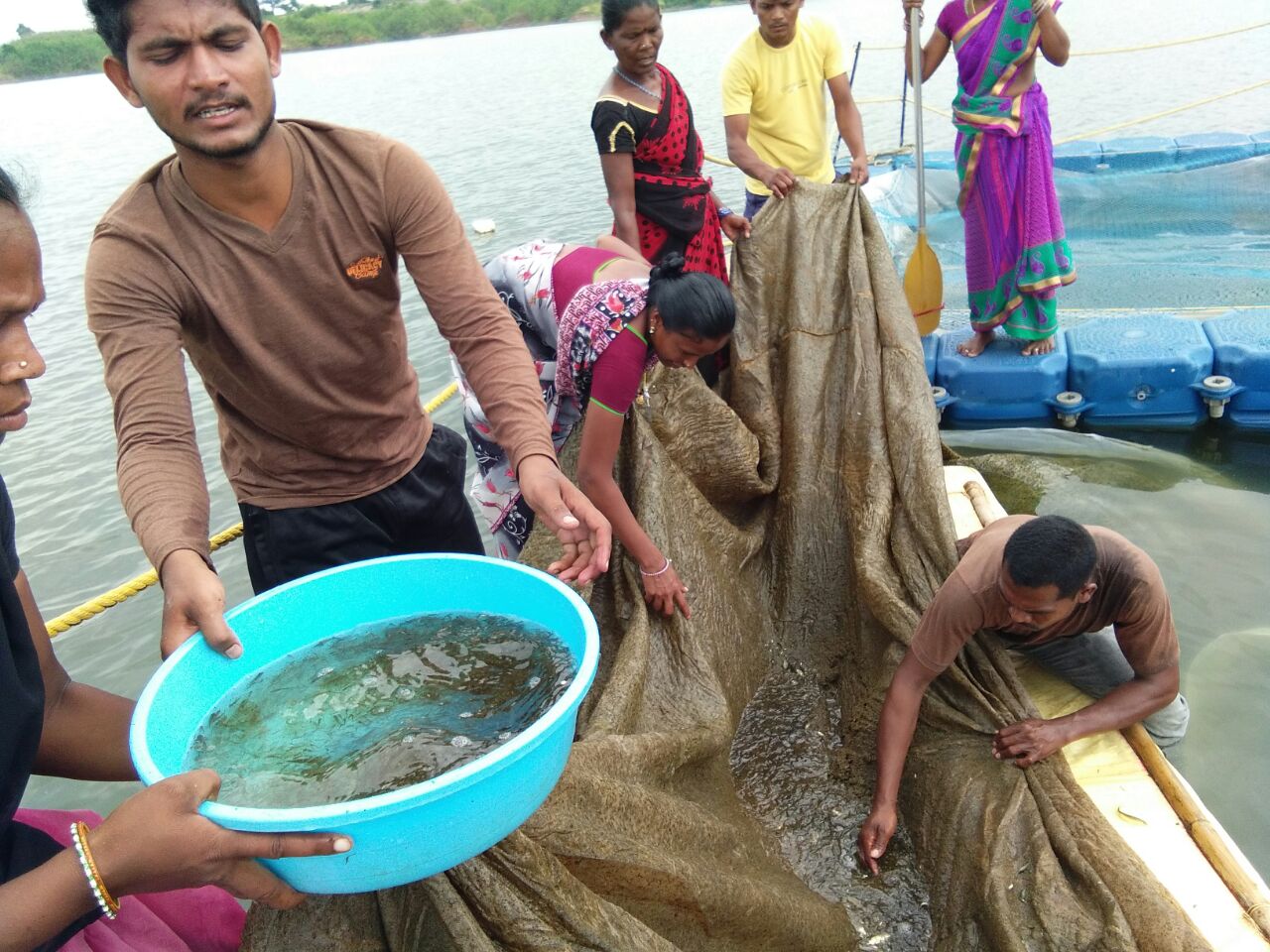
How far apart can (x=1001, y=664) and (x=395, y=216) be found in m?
1.77

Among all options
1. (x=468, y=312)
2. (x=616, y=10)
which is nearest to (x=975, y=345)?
(x=616, y=10)

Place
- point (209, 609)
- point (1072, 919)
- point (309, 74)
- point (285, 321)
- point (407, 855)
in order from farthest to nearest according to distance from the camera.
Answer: point (309, 74) < point (1072, 919) < point (285, 321) < point (209, 609) < point (407, 855)

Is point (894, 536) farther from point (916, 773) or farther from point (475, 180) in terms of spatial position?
point (475, 180)

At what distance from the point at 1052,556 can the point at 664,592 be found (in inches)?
35.8

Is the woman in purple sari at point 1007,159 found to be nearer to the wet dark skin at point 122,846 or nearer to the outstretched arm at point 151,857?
the wet dark skin at point 122,846

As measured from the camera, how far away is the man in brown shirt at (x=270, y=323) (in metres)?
1.46

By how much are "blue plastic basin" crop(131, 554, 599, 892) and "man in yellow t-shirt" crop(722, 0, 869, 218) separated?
2.66m

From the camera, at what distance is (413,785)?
0.98 metres

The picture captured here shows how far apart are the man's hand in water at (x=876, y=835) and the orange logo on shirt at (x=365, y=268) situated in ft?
5.40

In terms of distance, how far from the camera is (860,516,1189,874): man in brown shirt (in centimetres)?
210

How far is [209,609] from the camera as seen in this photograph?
50.7 inches

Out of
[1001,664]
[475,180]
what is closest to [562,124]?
[475,180]

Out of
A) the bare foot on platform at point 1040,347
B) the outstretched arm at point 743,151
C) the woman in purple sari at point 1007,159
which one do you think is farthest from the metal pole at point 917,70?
the outstretched arm at point 743,151

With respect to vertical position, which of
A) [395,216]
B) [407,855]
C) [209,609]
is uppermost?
[395,216]
